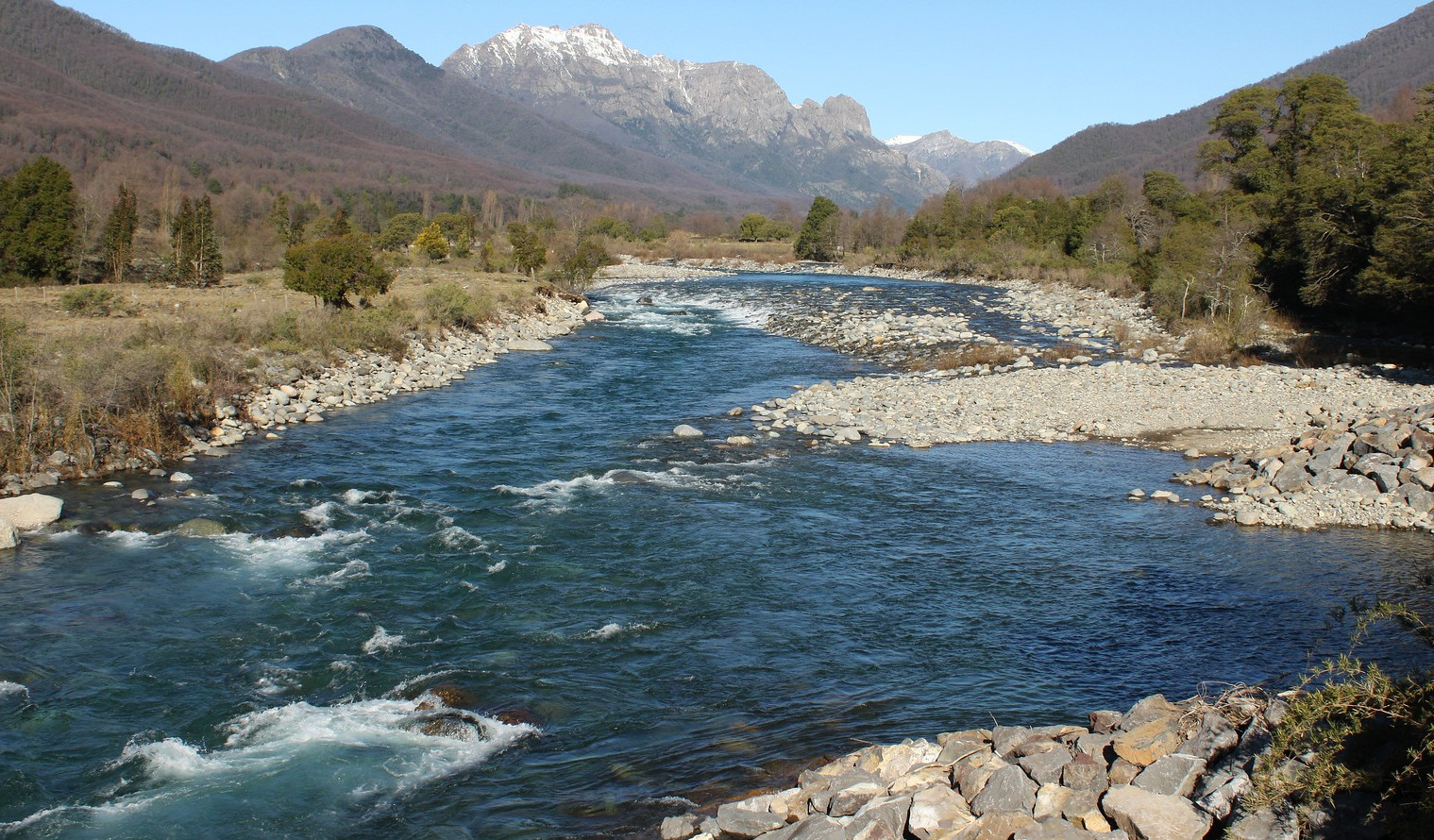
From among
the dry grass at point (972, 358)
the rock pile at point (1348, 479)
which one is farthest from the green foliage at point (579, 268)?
→ the rock pile at point (1348, 479)

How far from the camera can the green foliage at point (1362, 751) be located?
200 inches

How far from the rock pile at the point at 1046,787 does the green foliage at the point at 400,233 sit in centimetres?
6578

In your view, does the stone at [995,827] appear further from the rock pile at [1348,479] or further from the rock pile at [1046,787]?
the rock pile at [1348,479]

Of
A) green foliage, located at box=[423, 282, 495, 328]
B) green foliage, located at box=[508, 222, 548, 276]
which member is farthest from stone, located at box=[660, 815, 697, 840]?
green foliage, located at box=[508, 222, 548, 276]

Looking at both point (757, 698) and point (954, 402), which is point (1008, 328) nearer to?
point (954, 402)

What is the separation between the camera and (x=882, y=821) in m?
6.06

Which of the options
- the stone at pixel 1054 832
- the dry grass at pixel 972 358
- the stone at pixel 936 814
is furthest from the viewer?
the dry grass at pixel 972 358

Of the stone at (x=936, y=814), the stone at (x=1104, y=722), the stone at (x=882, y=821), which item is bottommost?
the stone at (x=882, y=821)

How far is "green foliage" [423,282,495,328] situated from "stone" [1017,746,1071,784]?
92.9 ft

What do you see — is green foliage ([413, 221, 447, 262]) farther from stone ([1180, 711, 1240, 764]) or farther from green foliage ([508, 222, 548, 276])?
stone ([1180, 711, 1240, 764])

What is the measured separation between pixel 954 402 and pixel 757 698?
15.2m

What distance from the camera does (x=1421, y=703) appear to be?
5566 millimetres

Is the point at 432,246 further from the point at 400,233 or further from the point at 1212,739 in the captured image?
the point at 1212,739

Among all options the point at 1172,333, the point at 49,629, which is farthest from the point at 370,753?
the point at 1172,333
